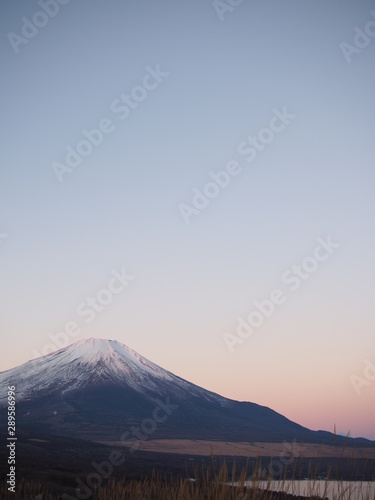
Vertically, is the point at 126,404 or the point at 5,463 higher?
the point at 5,463

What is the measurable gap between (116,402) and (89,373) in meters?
26.5

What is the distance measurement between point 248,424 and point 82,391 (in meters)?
47.4

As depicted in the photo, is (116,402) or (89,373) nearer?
(116,402)

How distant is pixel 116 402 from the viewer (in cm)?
12431

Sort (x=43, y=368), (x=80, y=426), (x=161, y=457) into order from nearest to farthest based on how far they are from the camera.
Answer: (x=161, y=457)
(x=80, y=426)
(x=43, y=368)

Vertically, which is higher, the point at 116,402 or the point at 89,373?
the point at 89,373

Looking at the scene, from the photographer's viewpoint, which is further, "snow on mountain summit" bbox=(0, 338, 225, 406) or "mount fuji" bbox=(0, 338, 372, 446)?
"snow on mountain summit" bbox=(0, 338, 225, 406)

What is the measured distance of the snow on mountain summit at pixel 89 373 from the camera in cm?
13362

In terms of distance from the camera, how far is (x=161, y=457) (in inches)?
1848

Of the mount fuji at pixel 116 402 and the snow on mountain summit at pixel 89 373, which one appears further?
the snow on mountain summit at pixel 89 373

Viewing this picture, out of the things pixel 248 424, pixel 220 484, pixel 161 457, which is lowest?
pixel 248 424

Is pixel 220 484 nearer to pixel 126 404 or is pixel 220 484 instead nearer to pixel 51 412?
pixel 51 412

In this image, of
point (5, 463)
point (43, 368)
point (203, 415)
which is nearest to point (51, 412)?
point (203, 415)

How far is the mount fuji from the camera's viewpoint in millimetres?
92188
